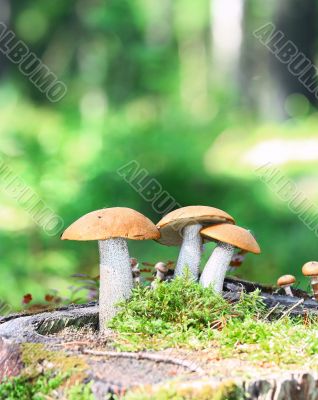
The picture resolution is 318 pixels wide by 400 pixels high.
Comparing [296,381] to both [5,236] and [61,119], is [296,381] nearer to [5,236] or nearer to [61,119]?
[5,236]

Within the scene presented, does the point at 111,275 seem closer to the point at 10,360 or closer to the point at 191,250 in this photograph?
the point at 191,250

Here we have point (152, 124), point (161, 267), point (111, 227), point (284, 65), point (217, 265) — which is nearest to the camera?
point (111, 227)

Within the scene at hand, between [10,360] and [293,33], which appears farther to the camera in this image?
[293,33]

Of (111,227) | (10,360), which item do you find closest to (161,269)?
(111,227)

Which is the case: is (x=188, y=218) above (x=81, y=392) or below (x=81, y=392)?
above

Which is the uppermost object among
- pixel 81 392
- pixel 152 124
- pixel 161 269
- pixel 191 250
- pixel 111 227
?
pixel 152 124

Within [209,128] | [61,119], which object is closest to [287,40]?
[209,128]

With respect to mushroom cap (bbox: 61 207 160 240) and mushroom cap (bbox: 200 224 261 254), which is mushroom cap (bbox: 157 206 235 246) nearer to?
mushroom cap (bbox: 200 224 261 254)
